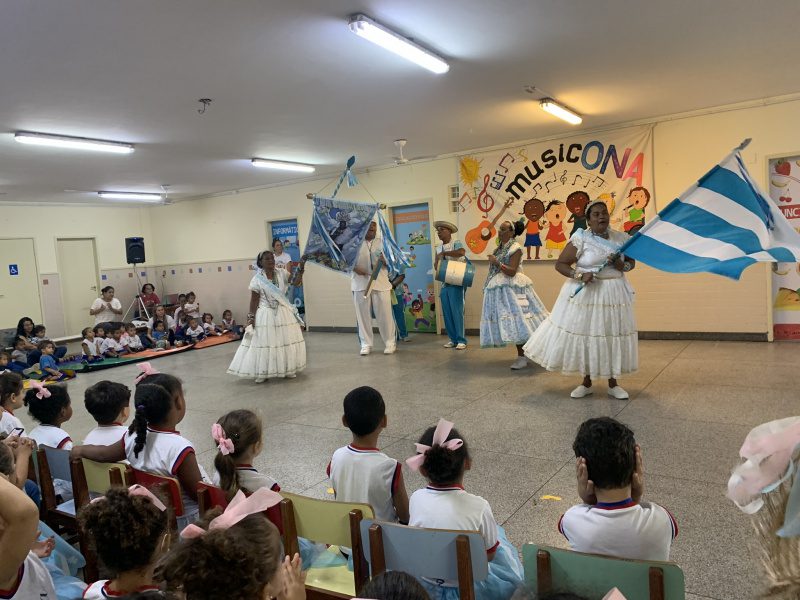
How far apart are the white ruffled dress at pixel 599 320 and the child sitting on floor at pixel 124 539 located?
397cm

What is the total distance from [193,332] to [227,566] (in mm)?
10019

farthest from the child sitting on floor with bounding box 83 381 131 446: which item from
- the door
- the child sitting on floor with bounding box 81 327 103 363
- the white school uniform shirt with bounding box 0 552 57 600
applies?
the child sitting on floor with bounding box 81 327 103 363

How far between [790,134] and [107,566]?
7.67 m

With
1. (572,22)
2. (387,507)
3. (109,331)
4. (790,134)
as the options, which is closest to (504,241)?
(572,22)

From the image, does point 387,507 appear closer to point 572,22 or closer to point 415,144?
point 572,22

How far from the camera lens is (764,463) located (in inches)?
27.7

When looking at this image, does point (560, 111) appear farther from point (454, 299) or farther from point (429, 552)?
point (429, 552)

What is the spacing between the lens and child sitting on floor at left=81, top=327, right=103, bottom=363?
905 centimetres

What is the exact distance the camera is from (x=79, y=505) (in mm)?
2508

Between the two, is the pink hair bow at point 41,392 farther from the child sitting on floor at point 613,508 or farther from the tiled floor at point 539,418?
the child sitting on floor at point 613,508

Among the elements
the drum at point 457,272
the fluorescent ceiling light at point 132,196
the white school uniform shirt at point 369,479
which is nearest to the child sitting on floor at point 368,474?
the white school uniform shirt at point 369,479

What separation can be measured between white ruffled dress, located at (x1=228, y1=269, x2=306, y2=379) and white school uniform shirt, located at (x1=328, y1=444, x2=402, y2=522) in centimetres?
447

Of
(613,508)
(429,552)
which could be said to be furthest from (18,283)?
(613,508)

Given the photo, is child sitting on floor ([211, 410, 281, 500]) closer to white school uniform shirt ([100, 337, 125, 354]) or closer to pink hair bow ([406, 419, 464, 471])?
pink hair bow ([406, 419, 464, 471])
